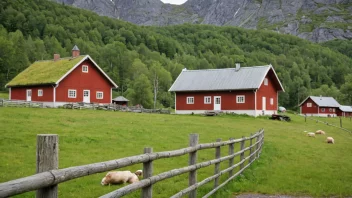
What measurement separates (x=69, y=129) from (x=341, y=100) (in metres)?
124

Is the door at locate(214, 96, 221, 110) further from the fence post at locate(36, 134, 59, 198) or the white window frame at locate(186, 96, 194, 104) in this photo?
the fence post at locate(36, 134, 59, 198)

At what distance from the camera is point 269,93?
54219 mm

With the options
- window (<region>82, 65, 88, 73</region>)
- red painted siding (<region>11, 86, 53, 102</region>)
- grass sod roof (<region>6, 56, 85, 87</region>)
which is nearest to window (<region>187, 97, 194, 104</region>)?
window (<region>82, 65, 88, 73</region>)

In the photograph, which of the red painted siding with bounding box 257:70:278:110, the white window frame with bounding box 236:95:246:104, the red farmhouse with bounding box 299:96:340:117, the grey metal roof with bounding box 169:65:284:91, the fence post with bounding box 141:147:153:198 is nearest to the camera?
the fence post with bounding box 141:147:153:198

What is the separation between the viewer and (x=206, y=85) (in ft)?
175

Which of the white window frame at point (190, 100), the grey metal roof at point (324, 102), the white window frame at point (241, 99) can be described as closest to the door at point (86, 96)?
the white window frame at point (190, 100)

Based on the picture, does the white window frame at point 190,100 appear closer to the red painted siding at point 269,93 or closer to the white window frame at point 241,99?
the white window frame at point 241,99

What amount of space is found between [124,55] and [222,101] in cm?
7340

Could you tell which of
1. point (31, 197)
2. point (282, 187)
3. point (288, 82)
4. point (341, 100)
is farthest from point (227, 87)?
point (288, 82)

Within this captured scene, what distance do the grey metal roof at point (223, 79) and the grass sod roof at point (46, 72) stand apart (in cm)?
1533

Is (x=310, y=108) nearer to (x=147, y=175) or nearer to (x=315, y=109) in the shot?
(x=315, y=109)

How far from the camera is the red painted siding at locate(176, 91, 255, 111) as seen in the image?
49500 mm

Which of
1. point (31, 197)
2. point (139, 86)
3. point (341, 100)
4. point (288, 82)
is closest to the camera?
point (31, 197)

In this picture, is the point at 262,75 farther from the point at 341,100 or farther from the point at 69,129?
the point at 341,100
